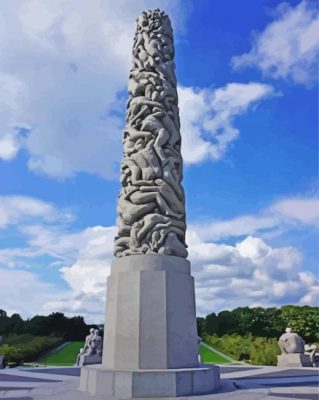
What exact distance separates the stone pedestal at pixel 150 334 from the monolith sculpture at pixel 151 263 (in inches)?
0.8

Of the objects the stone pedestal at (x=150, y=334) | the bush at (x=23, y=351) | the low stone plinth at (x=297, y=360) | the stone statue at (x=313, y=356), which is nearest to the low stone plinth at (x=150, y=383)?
the stone pedestal at (x=150, y=334)

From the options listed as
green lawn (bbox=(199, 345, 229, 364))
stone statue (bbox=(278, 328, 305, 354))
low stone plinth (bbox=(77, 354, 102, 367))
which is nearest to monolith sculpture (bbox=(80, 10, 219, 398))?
stone statue (bbox=(278, 328, 305, 354))

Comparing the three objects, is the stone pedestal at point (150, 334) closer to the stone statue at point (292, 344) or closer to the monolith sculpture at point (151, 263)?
the monolith sculpture at point (151, 263)

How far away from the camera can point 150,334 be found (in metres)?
9.52

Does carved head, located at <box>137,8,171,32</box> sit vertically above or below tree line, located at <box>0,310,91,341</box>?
above

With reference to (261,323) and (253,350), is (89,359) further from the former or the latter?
(261,323)

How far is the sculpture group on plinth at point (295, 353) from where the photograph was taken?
18.4 meters

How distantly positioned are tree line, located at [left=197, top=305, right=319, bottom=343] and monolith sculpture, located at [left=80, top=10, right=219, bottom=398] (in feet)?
139

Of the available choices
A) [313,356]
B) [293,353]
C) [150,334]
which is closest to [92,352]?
[293,353]

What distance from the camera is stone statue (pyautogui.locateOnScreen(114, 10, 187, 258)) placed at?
35.1ft

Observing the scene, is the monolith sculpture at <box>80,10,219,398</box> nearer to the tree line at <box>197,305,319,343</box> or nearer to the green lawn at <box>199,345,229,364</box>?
the green lawn at <box>199,345,229,364</box>

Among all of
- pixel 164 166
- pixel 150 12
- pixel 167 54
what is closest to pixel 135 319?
pixel 164 166

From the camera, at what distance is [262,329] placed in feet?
174

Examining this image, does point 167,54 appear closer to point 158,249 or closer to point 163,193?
point 163,193
